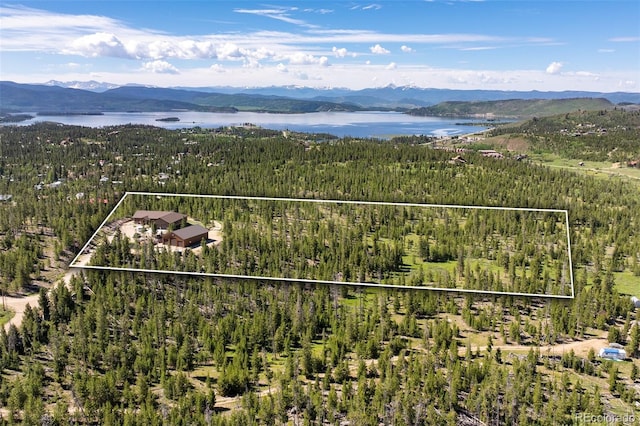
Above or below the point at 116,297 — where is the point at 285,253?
above

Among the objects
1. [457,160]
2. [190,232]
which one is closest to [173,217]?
[190,232]

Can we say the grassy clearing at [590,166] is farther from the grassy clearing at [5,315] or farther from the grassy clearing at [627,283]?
the grassy clearing at [5,315]

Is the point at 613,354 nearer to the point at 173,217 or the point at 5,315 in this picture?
the point at 173,217

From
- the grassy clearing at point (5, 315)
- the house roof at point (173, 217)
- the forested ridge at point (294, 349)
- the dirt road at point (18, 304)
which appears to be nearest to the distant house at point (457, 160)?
the forested ridge at point (294, 349)

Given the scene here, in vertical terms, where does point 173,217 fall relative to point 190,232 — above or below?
above

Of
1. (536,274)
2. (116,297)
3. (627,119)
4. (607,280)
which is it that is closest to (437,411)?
(536,274)

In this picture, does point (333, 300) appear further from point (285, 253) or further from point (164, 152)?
point (164, 152)

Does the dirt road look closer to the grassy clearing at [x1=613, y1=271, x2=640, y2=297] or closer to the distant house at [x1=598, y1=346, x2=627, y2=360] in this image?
the distant house at [x1=598, y1=346, x2=627, y2=360]
